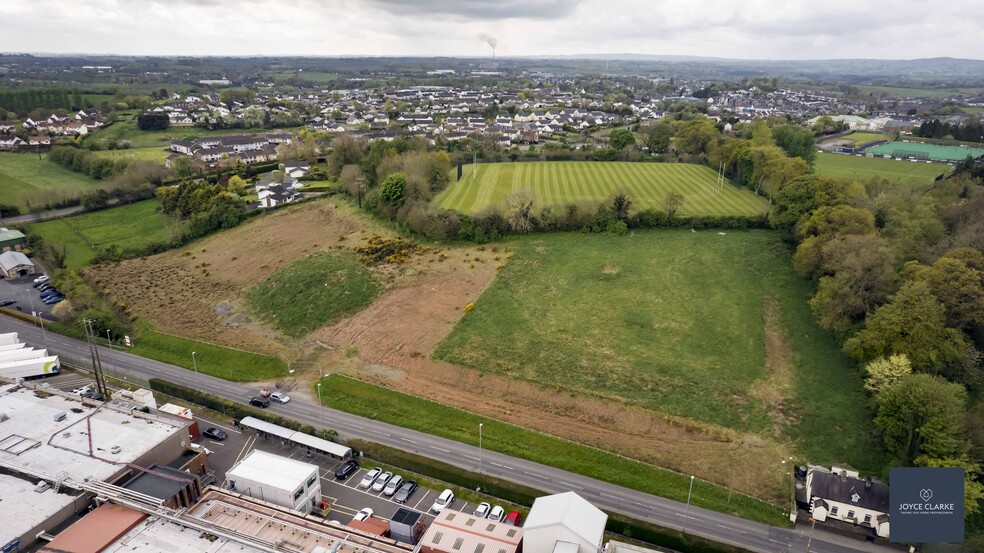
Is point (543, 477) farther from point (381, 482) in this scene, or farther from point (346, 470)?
point (346, 470)

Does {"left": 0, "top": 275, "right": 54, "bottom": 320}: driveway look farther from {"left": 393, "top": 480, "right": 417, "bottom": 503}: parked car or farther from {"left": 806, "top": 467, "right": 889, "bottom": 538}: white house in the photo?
{"left": 806, "top": 467, "right": 889, "bottom": 538}: white house

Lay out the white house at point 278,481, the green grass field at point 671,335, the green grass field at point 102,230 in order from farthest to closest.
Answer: the green grass field at point 102,230 < the green grass field at point 671,335 < the white house at point 278,481

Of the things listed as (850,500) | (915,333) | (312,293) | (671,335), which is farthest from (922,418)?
(312,293)

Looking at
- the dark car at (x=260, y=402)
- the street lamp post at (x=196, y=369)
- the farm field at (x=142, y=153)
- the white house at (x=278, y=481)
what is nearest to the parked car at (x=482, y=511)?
the white house at (x=278, y=481)

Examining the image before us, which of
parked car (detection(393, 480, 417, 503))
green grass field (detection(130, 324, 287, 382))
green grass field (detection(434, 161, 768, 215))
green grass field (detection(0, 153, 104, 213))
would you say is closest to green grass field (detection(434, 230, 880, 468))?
green grass field (detection(434, 161, 768, 215))

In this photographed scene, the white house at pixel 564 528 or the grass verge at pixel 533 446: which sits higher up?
the white house at pixel 564 528

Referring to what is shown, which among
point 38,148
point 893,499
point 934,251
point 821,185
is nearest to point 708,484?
point 893,499

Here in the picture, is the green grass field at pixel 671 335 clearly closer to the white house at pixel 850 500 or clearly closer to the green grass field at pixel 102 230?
the white house at pixel 850 500
